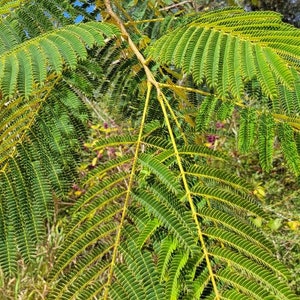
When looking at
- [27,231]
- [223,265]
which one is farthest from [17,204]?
[223,265]

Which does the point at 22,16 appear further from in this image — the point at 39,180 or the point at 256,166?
the point at 256,166

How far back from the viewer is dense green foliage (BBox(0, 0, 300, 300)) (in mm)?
817

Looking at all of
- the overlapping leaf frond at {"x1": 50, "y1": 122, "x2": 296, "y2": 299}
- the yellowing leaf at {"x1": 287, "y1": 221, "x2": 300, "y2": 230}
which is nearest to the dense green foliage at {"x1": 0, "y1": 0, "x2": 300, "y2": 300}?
the overlapping leaf frond at {"x1": 50, "y1": 122, "x2": 296, "y2": 299}

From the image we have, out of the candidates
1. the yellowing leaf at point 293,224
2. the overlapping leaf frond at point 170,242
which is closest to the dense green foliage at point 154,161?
the overlapping leaf frond at point 170,242

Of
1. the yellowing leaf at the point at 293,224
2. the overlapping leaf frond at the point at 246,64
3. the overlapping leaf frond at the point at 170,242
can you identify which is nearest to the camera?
the overlapping leaf frond at the point at 170,242

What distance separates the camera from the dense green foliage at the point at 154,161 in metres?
0.82

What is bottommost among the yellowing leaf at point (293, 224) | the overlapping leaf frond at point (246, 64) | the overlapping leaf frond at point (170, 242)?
the yellowing leaf at point (293, 224)

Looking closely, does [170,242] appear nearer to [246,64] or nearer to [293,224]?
[246,64]

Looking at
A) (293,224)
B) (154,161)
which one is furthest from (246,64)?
(293,224)

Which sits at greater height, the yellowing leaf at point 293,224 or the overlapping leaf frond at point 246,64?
the overlapping leaf frond at point 246,64

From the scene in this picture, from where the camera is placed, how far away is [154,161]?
0.93 m

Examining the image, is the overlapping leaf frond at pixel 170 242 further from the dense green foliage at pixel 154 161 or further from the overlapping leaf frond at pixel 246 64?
the overlapping leaf frond at pixel 246 64

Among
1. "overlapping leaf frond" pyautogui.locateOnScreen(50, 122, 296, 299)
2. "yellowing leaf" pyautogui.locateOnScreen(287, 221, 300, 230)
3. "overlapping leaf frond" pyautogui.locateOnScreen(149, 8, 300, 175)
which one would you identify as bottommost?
"yellowing leaf" pyautogui.locateOnScreen(287, 221, 300, 230)

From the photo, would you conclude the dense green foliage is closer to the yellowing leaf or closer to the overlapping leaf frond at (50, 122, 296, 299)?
the overlapping leaf frond at (50, 122, 296, 299)
